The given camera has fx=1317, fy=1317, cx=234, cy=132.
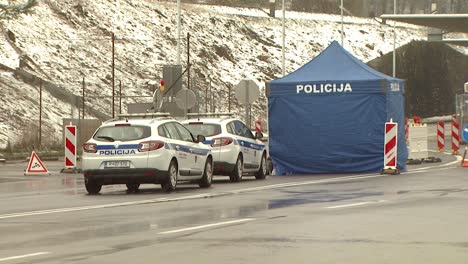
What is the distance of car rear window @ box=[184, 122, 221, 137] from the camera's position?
30219 mm

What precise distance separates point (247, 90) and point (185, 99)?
6.54 ft

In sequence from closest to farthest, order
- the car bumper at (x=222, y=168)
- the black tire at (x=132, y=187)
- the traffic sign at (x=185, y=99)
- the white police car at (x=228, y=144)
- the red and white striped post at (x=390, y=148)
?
the black tire at (x=132, y=187) < the car bumper at (x=222, y=168) < the white police car at (x=228, y=144) < the red and white striped post at (x=390, y=148) < the traffic sign at (x=185, y=99)

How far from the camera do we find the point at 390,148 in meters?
32.2

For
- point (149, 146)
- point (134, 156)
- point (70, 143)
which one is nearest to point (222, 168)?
point (149, 146)

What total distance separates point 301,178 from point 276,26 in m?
70.7

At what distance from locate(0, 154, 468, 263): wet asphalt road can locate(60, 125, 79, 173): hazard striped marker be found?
6.10m

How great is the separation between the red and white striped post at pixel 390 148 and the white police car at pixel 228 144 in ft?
10.7

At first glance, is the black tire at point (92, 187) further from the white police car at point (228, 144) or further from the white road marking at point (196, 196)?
the white police car at point (228, 144)

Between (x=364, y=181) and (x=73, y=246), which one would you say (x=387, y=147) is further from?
(x=73, y=246)

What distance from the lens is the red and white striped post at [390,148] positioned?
32.1 meters

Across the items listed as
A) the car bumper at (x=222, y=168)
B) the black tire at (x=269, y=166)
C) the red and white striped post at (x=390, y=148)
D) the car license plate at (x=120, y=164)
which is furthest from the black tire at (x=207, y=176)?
the black tire at (x=269, y=166)

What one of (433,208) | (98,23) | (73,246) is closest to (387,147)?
(433,208)

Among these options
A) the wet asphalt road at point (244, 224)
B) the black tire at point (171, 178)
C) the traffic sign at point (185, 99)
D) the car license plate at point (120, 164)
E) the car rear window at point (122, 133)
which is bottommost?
the wet asphalt road at point (244, 224)

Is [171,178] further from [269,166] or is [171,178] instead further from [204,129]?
[269,166]
